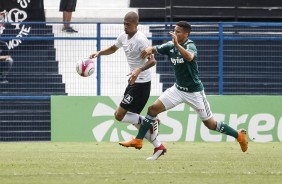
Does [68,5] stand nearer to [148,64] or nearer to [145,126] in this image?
[148,64]

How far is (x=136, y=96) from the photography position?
16.9 m

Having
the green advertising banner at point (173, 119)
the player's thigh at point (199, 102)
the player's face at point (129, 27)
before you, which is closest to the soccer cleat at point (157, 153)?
the player's thigh at point (199, 102)

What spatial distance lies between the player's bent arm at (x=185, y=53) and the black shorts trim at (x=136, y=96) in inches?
66.4

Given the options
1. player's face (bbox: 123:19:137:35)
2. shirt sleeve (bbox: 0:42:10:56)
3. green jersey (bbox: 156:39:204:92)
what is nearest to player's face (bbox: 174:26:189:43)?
green jersey (bbox: 156:39:204:92)

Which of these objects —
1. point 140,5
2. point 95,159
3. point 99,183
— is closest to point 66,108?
point 140,5

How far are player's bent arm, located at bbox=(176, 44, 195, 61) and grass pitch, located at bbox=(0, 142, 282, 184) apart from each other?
1.57 metres

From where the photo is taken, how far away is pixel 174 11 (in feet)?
81.9

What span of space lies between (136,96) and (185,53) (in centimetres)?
195

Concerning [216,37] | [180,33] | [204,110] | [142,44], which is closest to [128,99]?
[142,44]

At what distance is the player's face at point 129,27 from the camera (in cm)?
1636

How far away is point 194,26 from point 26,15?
14.0 ft

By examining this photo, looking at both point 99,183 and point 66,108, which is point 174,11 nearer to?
point 66,108

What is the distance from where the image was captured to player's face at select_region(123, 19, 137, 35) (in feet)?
53.7

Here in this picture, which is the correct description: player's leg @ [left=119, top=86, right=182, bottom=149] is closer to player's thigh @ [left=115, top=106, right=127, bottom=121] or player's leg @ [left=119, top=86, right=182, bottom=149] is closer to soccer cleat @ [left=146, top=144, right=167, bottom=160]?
soccer cleat @ [left=146, top=144, right=167, bottom=160]
